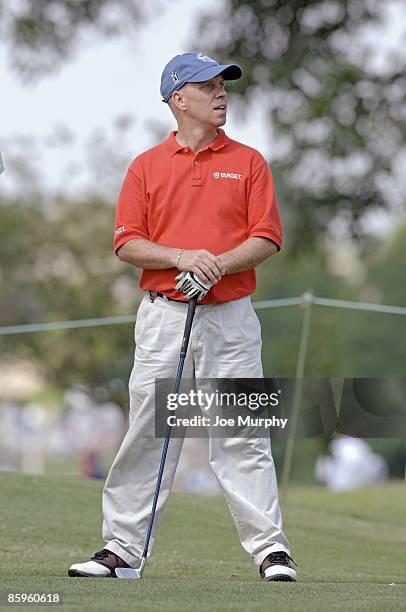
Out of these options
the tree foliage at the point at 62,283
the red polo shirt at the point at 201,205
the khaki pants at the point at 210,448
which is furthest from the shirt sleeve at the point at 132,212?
the tree foliage at the point at 62,283

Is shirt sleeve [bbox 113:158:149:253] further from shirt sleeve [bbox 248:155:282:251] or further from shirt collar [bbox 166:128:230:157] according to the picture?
shirt sleeve [bbox 248:155:282:251]

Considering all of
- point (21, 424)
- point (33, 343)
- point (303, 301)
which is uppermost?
point (303, 301)

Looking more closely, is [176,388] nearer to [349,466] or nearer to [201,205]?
[201,205]

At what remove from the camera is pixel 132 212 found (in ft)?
18.4

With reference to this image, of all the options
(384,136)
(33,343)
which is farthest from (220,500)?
(33,343)

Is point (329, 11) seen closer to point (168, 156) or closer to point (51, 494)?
point (51, 494)

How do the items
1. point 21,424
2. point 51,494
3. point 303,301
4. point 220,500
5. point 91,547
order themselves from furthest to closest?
1. point 21,424
2. point 220,500
3. point 303,301
4. point 51,494
5. point 91,547

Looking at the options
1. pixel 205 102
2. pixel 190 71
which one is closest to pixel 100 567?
pixel 205 102

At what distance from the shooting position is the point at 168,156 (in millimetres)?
5625

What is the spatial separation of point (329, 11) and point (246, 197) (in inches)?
441

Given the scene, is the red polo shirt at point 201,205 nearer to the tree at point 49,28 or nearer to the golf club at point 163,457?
the golf club at point 163,457

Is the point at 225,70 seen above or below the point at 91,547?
above

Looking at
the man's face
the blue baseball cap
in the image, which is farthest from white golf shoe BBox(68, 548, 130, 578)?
the blue baseball cap

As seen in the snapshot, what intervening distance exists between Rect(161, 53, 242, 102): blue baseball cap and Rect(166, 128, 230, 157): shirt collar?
209mm
